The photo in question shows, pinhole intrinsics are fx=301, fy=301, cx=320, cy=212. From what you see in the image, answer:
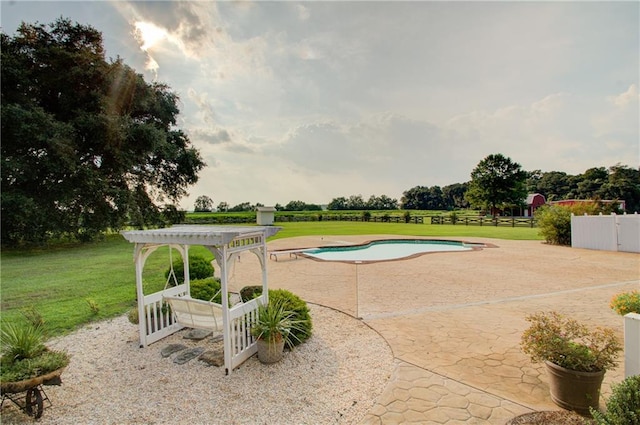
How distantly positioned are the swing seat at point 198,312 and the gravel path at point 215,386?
524 mm

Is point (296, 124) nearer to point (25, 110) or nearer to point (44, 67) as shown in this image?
point (25, 110)

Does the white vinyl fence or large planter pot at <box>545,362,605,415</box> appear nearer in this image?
large planter pot at <box>545,362,605,415</box>

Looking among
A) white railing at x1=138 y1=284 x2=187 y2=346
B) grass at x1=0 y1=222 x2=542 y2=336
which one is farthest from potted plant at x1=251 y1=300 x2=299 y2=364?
grass at x1=0 y1=222 x2=542 y2=336

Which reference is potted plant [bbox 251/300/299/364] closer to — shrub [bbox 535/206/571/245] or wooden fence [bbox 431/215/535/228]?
shrub [bbox 535/206/571/245]

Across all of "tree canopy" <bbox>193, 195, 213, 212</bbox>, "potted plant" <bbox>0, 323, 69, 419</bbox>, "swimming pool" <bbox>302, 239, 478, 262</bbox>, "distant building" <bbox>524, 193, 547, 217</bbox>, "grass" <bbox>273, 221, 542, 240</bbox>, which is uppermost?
"tree canopy" <bbox>193, 195, 213, 212</bbox>

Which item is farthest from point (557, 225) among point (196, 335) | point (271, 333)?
point (196, 335)

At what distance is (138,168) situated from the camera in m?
21.9

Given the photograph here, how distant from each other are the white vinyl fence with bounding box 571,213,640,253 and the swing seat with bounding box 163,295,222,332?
1677cm

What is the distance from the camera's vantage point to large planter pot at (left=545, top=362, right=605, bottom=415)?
9.32 ft

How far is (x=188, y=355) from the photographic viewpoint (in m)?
4.44

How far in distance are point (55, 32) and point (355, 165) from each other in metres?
21.8

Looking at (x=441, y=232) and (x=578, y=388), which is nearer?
(x=578, y=388)

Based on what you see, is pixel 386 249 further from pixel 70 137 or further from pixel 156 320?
pixel 70 137

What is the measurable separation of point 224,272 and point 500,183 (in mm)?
47729
